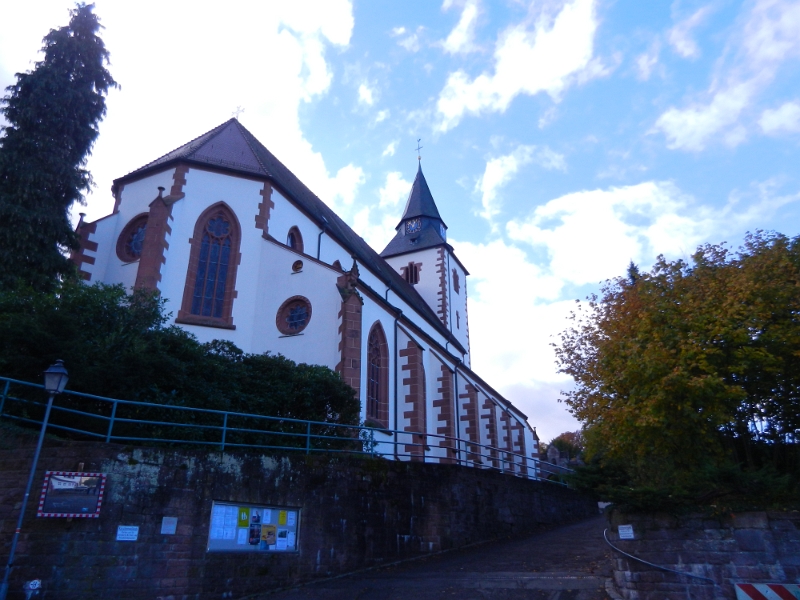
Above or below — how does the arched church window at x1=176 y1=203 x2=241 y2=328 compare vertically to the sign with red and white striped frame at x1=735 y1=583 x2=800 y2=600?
above

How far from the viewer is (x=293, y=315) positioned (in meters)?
19.2

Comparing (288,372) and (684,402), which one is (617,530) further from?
(288,372)

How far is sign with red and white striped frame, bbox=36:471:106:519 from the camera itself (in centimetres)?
876

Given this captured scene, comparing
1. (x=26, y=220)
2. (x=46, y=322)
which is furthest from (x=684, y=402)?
(x=26, y=220)

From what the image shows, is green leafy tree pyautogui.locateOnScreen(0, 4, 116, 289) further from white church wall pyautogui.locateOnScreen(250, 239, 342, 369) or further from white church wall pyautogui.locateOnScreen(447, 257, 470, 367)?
white church wall pyautogui.locateOnScreen(447, 257, 470, 367)

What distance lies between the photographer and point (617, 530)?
30.6ft

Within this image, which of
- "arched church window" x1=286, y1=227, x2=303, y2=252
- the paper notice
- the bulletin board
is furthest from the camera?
"arched church window" x1=286, y1=227, x2=303, y2=252

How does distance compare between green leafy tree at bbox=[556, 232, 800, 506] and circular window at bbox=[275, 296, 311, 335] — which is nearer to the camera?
green leafy tree at bbox=[556, 232, 800, 506]

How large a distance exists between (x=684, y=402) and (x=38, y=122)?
16.8m

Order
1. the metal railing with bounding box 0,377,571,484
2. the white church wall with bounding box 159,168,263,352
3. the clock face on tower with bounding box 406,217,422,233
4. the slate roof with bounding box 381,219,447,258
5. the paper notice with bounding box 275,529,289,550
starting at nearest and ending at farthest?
the metal railing with bounding box 0,377,571,484 < the paper notice with bounding box 275,529,289,550 < the white church wall with bounding box 159,168,263,352 < the slate roof with bounding box 381,219,447,258 < the clock face on tower with bounding box 406,217,422,233

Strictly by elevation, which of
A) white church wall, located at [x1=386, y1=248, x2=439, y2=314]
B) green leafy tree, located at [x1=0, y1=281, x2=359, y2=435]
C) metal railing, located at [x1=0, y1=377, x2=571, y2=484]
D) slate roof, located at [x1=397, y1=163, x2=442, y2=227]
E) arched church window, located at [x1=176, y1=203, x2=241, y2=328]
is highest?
slate roof, located at [x1=397, y1=163, x2=442, y2=227]

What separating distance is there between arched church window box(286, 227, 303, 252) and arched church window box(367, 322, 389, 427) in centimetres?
370


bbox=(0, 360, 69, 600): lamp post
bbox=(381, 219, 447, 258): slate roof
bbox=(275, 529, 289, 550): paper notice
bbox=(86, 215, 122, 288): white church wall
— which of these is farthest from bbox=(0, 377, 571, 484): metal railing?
bbox=(381, 219, 447, 258): slate roof

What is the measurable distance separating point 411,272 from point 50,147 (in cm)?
2695
